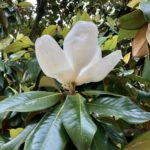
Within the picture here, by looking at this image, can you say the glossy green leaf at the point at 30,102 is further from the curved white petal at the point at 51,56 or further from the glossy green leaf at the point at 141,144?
the glossy green leaf at the point at 141,144

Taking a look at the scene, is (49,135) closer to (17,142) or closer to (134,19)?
(17,142)

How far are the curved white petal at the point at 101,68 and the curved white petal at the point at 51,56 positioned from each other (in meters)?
0.03

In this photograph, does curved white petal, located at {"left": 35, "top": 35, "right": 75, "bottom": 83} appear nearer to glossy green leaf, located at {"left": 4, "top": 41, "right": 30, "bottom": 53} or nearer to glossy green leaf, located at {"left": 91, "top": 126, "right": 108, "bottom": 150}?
glossy green leaf, located at {"left": 91, "top": 126, "right": 108, "bottom": 150}

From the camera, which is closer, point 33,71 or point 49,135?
point 49,135

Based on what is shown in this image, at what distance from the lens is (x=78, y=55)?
0.65m

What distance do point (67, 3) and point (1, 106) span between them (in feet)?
8.67

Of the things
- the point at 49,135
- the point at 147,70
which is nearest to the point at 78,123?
the point at 49,135

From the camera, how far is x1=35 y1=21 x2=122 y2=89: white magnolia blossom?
0.64 m

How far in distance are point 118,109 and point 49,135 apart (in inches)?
4.6

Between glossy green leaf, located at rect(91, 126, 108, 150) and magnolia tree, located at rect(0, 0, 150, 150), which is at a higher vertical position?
magnolia tree, located at rect(0, 0, 150, 150)

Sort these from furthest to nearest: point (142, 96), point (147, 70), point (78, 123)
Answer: point (142, 96), point (147, 70), point (78, 123)

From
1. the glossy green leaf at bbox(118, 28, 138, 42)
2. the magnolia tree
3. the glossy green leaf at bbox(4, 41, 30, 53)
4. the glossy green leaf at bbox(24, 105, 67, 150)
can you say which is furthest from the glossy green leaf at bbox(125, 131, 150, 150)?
the glossy green leaf at bbox(4, 41, 30, 53)

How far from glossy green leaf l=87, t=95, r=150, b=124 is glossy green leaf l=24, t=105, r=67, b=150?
59 millimetres

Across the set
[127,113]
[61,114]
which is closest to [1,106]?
[61,114]
